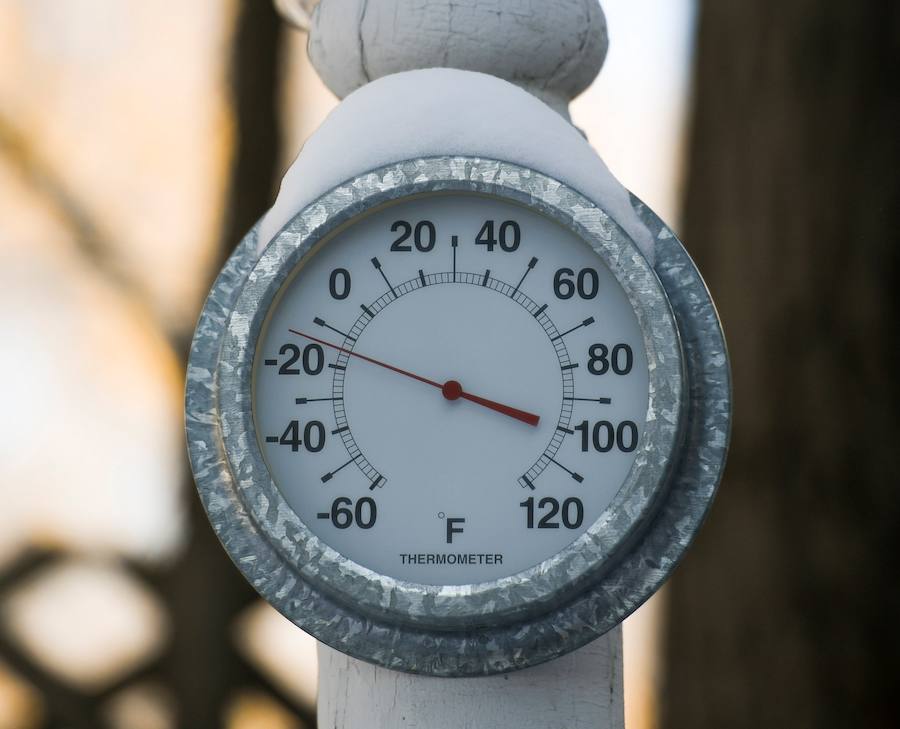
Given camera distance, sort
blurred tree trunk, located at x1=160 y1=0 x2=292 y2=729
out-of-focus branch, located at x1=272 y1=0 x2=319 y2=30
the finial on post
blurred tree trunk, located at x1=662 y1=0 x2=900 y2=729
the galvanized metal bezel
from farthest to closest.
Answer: blurred tree trunk, located at x1=160 y1=0 x2=292 y2=729 < blurred tree trunk, located at x1=662 y1=0 x2=900 y2=729 < out-of-focus branch, located at x1=272 y1=0 x2=319 y2=30 < the finial on post < the galvanized metal bezel

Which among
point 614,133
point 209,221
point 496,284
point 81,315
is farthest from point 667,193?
point 496,284

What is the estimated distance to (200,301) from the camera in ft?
5.78

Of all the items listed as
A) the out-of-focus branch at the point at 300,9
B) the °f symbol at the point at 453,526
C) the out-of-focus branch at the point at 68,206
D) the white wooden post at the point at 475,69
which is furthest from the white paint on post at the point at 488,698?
the out-of-focus branch at the point at 68,206

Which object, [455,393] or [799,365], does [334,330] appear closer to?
[455,393]

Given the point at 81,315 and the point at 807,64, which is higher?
the point at 807,64

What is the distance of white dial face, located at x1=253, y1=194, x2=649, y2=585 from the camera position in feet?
2.36

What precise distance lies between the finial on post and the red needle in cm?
21

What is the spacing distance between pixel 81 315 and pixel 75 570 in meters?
0.37

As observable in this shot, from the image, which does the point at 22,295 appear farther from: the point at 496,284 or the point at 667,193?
the point at 496,284

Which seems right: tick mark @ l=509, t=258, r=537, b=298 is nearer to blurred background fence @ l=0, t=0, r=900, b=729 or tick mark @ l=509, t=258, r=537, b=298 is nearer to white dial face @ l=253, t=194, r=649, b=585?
white dial face @ l=253, t=194, r=649, b=585

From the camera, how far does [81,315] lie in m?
1.68

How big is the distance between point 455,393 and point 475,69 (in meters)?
0.24

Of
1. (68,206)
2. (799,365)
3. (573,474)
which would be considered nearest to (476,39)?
(573,474)

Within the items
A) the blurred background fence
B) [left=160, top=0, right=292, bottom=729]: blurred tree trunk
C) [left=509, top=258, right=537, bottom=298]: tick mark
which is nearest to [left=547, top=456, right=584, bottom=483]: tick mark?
[left=509, top=258, right=537, bottom=298]: tick mark
